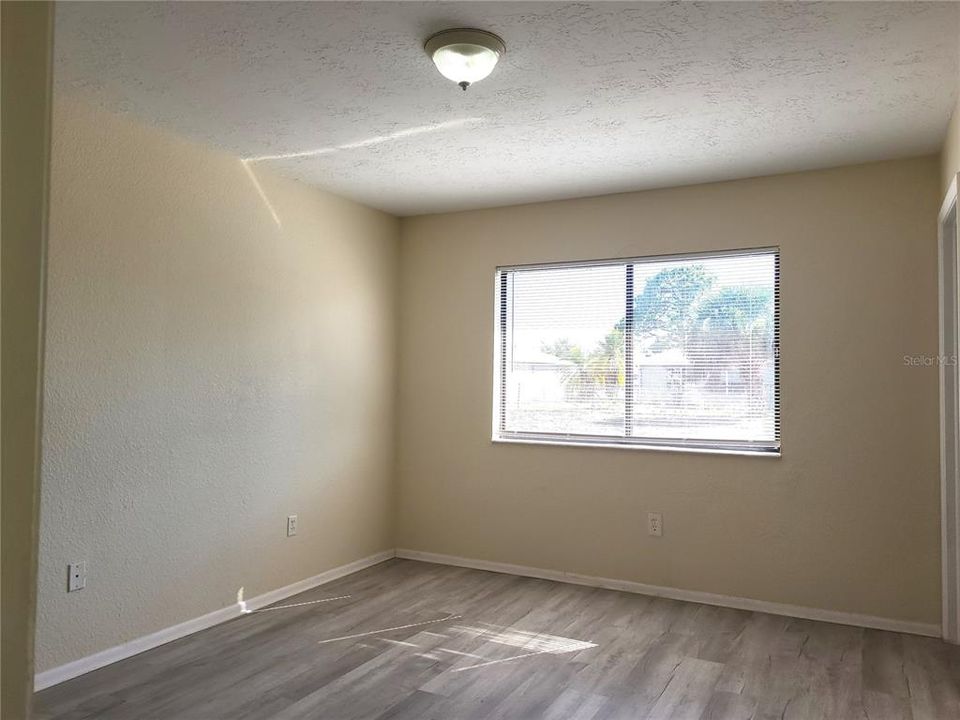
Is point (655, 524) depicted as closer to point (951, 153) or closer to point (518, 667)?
point (518, 667)

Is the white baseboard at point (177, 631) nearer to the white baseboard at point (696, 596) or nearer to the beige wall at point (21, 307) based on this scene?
the white baseboard at point (696, 596)

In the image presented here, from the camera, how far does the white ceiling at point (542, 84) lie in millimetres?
2242

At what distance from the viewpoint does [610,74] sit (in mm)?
2645

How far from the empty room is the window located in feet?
0.07

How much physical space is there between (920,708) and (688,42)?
8.69 feet

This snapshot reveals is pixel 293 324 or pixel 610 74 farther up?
pixel 610 74

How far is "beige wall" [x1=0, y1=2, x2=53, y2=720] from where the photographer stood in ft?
1.01

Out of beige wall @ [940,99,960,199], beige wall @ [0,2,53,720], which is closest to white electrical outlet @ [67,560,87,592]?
beige wall @ [0,2,53,720]

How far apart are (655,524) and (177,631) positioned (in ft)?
8.63

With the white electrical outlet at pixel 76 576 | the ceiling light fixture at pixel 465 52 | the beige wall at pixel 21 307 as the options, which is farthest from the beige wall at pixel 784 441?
the beige wall at pixel 21 307

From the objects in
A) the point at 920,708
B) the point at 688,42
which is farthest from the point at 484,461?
the point at 688,42

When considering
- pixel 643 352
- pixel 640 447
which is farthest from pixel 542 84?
pixel 640 447

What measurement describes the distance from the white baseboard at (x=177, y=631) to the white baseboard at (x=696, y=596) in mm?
686

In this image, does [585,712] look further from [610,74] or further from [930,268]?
[930,268]
